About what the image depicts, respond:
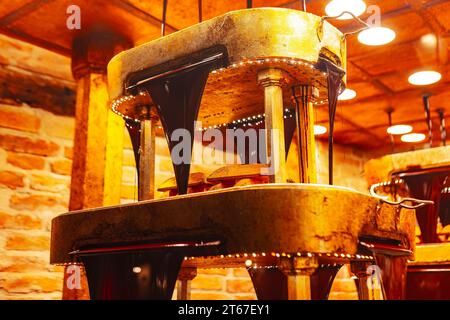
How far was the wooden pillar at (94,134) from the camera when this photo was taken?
2.49 metres

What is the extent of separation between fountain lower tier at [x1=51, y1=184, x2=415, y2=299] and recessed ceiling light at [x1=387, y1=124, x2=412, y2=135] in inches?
139

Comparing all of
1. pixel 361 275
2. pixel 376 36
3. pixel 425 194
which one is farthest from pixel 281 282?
pixel 376 36

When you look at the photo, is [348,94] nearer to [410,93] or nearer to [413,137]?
[410,93]

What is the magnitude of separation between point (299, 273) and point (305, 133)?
1.74 ft

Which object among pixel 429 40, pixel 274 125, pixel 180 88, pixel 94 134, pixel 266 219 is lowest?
pixel 266 219

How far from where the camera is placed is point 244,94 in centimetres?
157

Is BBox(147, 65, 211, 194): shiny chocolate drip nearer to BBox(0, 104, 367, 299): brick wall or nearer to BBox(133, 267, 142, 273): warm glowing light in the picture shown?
BBox(133, 267, 142, 273): warm glowing light

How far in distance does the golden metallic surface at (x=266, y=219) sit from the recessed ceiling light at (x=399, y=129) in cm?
367

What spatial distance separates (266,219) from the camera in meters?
1.08

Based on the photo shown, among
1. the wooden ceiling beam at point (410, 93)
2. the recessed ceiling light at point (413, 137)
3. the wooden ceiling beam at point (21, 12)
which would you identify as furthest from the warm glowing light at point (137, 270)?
the recessed ceiling light at point (413, 137)

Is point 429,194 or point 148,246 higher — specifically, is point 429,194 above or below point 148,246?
above

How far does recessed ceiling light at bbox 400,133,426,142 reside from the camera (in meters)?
5.09

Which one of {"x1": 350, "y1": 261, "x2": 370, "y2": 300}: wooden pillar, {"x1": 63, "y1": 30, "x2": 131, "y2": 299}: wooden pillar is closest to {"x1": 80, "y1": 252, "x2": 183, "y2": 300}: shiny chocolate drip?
{"x1": 350, "y1": 261, "x2": 370, "y2": 300}: wooden pillar

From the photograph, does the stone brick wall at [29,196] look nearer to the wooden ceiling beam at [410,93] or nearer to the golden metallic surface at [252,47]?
the golden metallic surface at [252,47]
